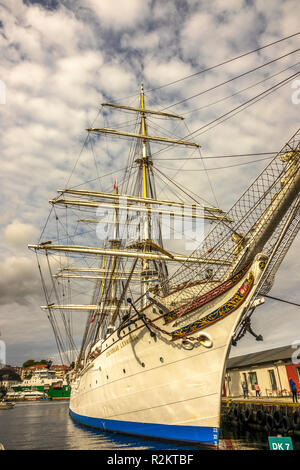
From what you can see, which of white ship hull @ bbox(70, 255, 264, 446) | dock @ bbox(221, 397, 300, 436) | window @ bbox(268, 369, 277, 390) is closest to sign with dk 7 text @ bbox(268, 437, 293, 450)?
white ship hull @ bbox(70, 255, 264, 446)

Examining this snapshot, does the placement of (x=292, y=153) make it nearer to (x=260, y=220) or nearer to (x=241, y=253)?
(x=260, y=220)

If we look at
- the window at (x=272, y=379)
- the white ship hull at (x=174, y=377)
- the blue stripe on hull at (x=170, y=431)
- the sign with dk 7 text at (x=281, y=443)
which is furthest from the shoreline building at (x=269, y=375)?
the sign with dk 7 text at (x=281, y=443)

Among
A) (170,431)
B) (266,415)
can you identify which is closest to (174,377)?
(170,431)

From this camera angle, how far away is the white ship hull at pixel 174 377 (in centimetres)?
750

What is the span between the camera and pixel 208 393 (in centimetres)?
755

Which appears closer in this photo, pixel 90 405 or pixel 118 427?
pixel 118 427

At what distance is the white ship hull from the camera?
7.50 metres

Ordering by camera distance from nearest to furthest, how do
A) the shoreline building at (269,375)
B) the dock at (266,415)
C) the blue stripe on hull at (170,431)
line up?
1. the blue stripe on hull at (170,431)
2. the dock at (266,415)
3. the shoreline building at (269,375)

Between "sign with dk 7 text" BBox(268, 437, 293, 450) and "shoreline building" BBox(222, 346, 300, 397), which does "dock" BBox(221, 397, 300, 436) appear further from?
"sign with dk 7 text" BBox(268, 437, 293, 450)

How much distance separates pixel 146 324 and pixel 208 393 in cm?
254

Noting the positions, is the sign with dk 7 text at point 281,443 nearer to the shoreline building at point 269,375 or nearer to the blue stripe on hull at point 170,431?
the blue stripe on hull at point 170,431

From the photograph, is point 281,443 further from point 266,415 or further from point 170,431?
point 266,415
